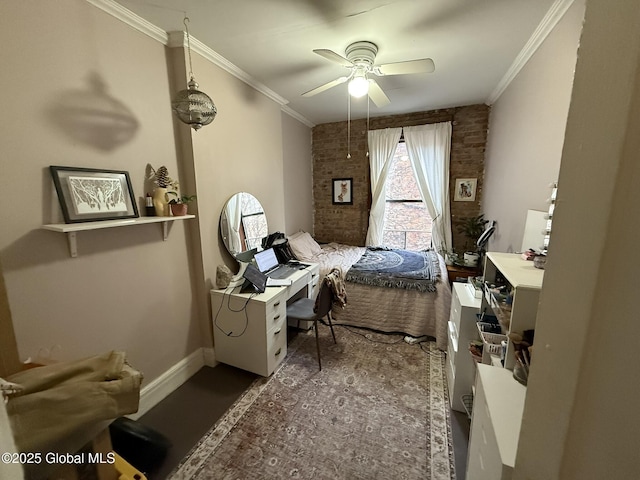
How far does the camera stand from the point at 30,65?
125 cm

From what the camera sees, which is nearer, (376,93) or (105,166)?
(105,166)

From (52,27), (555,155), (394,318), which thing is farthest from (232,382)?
(555,155)

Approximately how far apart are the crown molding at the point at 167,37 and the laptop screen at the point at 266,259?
1660 millimetres

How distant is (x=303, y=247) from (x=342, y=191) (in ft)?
5.07

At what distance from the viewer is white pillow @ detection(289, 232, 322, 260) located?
3.28 meters

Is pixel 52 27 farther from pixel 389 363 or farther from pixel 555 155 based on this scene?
pixel 389 363

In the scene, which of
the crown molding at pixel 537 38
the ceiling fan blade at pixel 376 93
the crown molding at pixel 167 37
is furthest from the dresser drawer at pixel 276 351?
the crown molding at pixel 537 38

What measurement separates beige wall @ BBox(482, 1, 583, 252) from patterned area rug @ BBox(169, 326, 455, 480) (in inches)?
60.7

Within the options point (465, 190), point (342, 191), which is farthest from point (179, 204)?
point (465, 190)

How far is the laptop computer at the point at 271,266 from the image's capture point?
254cm

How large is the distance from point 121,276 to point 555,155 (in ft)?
9.52

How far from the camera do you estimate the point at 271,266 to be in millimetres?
2717

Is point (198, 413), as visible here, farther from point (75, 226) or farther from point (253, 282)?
point (75, 226)

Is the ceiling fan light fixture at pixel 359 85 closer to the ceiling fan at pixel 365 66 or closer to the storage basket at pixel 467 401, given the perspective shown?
the ceiling fan at pixel 365 66
